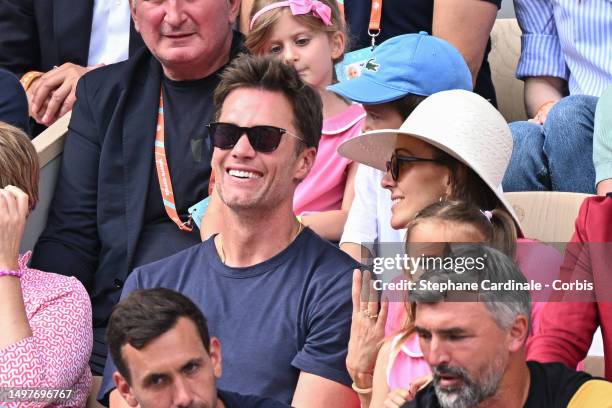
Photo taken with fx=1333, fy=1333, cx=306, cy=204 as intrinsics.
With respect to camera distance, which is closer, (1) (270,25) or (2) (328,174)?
(2) (328,174)

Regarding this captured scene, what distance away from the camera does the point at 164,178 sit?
4.53 metres

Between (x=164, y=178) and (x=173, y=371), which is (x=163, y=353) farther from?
(x=164, y=178)

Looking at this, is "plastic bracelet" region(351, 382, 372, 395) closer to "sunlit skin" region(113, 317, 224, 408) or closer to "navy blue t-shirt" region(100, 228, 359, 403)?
"navy blue t-shirt" region(100, 228, 359, 403)

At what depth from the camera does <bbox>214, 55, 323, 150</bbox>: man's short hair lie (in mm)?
3859

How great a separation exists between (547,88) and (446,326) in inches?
96.5

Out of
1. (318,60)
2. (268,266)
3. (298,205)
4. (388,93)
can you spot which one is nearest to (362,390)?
(268,266)

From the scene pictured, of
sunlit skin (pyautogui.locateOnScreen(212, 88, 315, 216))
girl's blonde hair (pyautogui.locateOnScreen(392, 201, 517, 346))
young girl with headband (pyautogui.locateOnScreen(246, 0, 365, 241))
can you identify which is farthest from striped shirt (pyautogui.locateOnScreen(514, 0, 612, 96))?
girl's blonde hair (pyautogui.locateOnScreen(392, 201, 517, 346))

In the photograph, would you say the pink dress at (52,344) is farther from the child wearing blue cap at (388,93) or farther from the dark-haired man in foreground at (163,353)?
the child wearing blue cap at (388,93)

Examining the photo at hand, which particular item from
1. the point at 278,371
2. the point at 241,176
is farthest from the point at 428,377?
the point at 241,176

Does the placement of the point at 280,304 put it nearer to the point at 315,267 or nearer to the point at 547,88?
the point at 315,267

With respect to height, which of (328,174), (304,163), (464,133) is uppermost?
(464,133)

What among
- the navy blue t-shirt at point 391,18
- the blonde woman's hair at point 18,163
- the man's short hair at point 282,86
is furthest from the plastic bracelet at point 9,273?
the navy blue t-shirt at point 391,18

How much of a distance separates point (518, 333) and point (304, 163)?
1.08m

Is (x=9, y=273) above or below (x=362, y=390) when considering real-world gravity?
below
